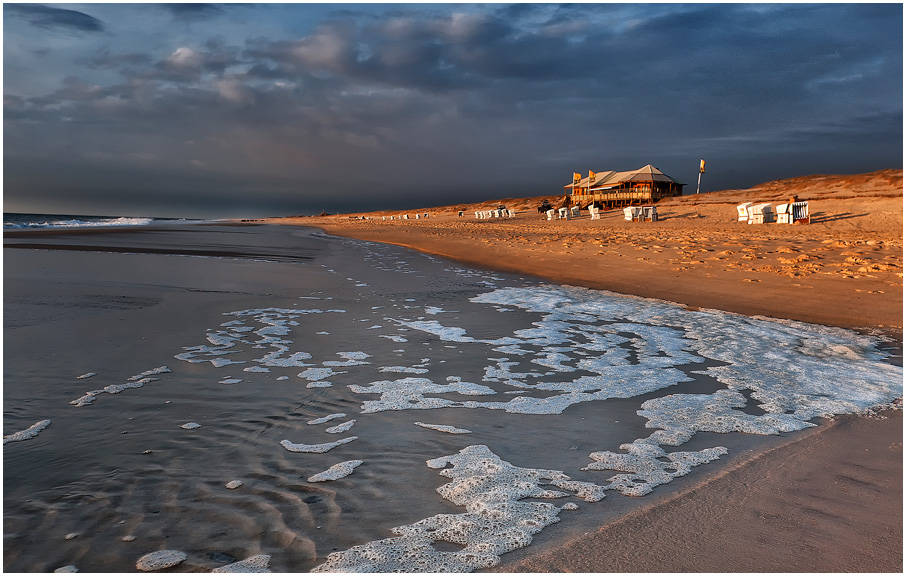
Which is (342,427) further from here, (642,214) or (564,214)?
(564,214)

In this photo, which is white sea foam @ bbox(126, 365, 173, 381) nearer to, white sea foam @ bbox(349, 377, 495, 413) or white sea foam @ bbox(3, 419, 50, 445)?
white sea foam @ bbox(3, 419, 50, 445)

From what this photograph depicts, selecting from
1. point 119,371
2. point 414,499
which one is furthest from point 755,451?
point 119,371

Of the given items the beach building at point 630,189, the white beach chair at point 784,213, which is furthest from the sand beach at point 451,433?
the beach building at point 630,189

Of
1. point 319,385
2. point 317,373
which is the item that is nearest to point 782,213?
point 317,373

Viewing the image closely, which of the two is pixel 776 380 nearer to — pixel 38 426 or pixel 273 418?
pixel 273 418

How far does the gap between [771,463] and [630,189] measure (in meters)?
53.9

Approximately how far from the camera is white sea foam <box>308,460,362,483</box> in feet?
9.23

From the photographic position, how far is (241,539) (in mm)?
2283

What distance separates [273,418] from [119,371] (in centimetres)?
189

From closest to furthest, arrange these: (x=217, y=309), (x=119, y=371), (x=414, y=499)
A: (x=414, y=499) < (x=119, y=371) < (x=217, y=309)

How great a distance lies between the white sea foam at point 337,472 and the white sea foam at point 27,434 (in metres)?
Answer: 1.95

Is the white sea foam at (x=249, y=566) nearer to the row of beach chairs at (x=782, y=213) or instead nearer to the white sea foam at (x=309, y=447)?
the white sea foam at (x=309, y=447)

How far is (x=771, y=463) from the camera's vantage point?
118 inches

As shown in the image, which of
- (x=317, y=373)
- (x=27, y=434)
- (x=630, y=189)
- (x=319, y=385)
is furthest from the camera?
(x=630, y=189)
